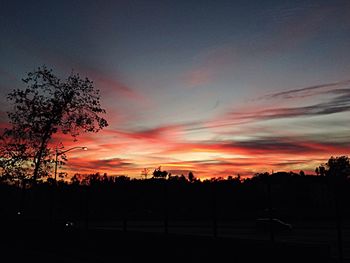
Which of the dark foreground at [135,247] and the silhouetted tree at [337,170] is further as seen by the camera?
the silhouetted tree at [337,170]

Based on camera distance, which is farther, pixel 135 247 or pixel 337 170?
pixel 337 170

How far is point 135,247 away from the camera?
48.4 feet

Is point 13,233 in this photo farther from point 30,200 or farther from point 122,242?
point 122,242

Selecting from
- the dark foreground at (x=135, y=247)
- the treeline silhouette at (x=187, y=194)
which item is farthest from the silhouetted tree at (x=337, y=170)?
the dark foreground at (x=135, y=247)

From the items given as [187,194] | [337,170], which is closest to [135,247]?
[187,194]

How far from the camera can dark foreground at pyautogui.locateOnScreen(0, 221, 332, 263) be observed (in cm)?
998

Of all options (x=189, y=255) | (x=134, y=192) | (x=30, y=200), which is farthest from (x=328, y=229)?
(x=189, y=255)

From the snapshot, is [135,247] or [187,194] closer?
[135,247]

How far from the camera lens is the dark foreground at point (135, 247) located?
998 centimetres

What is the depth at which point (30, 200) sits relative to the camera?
25219 millimetres

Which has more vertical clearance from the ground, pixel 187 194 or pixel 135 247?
pixel 187 194

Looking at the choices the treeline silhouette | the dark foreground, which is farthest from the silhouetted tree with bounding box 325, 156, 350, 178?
the dark foreground

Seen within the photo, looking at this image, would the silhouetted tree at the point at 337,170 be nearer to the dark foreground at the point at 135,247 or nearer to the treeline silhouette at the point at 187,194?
the treeline silhouette at the point at 187,194

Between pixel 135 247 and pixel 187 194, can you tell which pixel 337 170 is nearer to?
pixel 187 194
